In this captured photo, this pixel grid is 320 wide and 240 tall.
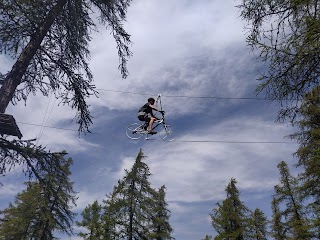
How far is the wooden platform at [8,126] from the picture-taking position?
716cm

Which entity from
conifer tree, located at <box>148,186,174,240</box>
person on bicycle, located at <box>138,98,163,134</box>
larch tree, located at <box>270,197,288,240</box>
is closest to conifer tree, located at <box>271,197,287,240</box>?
larch tree, located at <box>270,197,288,240</box>

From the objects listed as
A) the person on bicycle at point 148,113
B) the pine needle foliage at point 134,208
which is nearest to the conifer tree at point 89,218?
the pine needle foliage at point 134,208

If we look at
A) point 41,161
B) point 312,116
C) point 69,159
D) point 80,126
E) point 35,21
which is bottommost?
point 41,161

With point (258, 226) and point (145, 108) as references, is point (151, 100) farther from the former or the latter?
point (258, 226)

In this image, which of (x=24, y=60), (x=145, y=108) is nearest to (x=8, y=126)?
(x=24, y=60)

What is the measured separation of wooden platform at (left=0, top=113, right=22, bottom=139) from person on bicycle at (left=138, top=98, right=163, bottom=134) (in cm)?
505

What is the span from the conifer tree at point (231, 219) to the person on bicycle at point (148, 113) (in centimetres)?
1793

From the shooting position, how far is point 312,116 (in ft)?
53.8

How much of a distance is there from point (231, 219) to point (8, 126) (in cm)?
2346

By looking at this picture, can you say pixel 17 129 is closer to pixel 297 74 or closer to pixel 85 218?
pixel 297 74

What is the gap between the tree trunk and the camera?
788 cm

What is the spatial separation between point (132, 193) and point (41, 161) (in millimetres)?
18839

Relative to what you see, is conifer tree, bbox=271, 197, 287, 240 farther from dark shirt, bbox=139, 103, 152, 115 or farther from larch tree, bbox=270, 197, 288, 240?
dark shirt, bbox=139, 103, 152, 115

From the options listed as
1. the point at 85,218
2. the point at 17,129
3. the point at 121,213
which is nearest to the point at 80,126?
the point at 17,129
